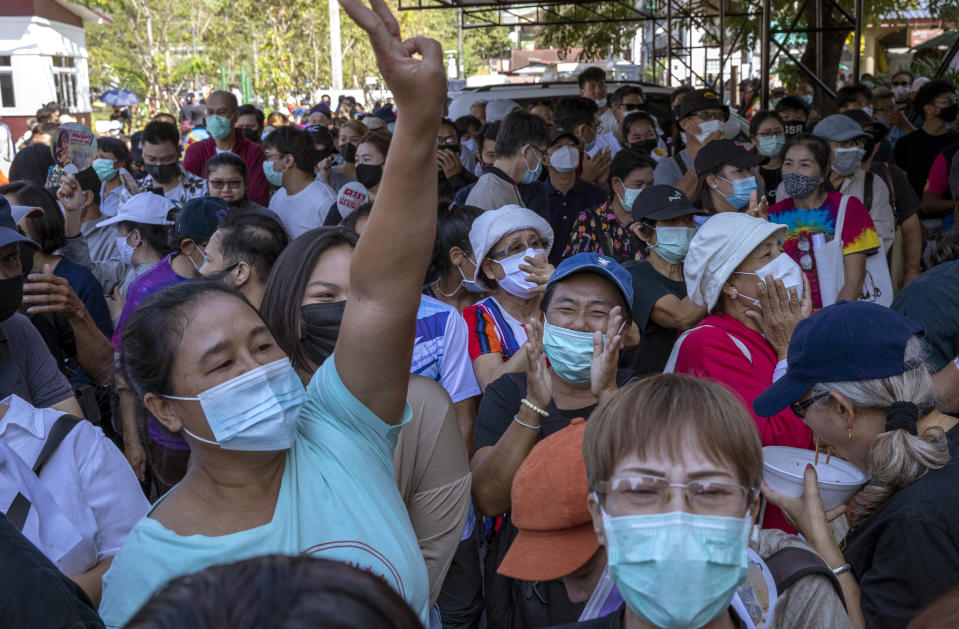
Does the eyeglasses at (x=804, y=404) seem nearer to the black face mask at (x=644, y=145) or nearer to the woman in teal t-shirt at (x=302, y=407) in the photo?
the woman in teal t-shirt at (x=302, y=407)

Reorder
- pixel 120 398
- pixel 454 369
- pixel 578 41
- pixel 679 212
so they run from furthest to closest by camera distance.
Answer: pixel 578 41, pixel 679 212, pixel 120 398, pixel 454 369

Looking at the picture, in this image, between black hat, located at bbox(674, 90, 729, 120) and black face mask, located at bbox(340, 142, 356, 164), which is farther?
black face mask, located at bbox(340, 142, 356, 164)

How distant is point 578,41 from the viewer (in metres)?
28.1

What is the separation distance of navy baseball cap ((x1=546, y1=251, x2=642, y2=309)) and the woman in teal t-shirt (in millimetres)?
1353

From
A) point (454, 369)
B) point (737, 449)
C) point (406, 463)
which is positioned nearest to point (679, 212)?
point (454, 369)

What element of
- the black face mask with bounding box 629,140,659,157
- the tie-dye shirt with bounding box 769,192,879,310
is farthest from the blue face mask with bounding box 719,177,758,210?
the black face mask with bounding box 629,140,659,157

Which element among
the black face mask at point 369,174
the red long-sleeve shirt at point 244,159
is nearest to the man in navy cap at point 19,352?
the black face mask at point 369,174

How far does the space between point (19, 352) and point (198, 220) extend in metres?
1.58

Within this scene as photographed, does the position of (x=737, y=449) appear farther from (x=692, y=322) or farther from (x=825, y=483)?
(x=692, y=322)

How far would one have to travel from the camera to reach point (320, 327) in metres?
2.70

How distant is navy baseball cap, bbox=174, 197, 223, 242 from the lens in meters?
4.80

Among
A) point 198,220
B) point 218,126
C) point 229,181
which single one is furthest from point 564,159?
point 218,126

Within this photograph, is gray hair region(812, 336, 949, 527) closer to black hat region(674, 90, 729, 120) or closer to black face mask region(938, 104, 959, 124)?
black hat region(674, 90, 729, 120)

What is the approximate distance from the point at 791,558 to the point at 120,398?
305cm
